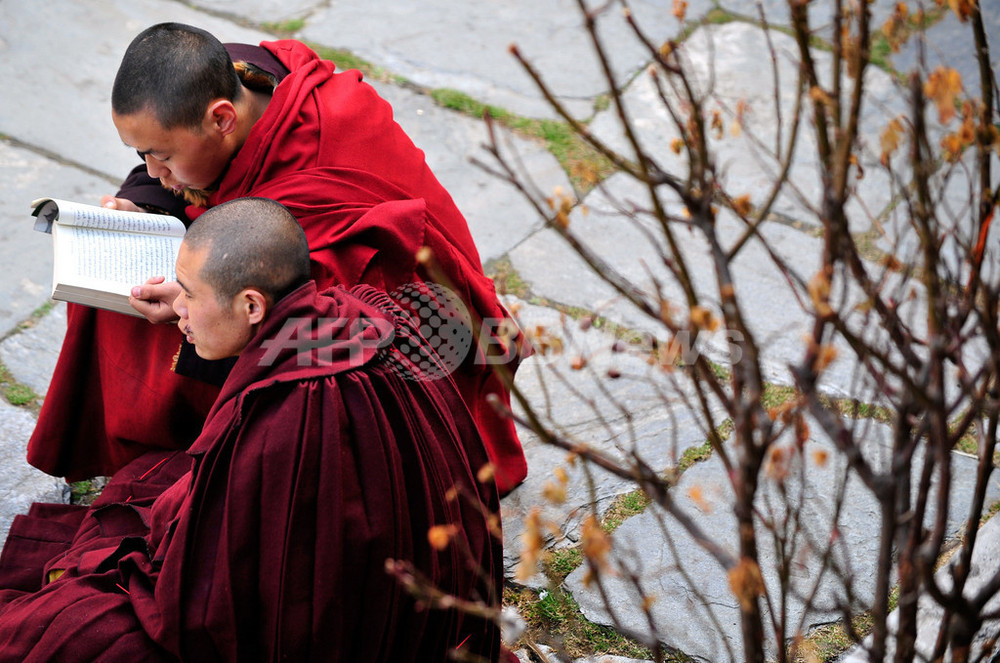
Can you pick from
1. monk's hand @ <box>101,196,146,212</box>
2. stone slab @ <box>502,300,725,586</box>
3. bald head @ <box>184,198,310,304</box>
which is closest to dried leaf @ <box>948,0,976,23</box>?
bald head @ <box>184,198,310,304</box>

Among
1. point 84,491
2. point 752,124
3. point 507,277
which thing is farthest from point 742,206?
point 752,124

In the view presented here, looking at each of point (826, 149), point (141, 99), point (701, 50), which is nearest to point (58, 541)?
point (141, 99)

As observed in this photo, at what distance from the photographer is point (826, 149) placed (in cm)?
115

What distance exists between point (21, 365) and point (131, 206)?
0.85m

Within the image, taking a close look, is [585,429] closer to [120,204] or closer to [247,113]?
[247,113]

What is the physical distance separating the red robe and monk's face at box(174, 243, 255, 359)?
9cm

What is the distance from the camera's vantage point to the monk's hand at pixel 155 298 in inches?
93.5

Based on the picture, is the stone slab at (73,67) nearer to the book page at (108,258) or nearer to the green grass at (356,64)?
the green grass at (356,64)

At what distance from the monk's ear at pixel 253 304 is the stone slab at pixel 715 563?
1.05m

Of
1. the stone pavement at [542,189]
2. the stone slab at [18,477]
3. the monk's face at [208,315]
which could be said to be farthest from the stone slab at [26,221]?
the monk's face at [208,315]

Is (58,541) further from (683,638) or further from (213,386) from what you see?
(683,638)

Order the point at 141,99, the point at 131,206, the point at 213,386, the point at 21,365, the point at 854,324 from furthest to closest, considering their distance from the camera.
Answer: the point at 854,324
the point at 21,365
the point at 131,206
the point at 213,386
the point at 141,99

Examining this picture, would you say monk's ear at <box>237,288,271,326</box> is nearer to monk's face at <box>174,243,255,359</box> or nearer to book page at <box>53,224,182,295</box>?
monk's face at <box>174,243,255,359</box>

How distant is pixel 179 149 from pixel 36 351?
120 cm
